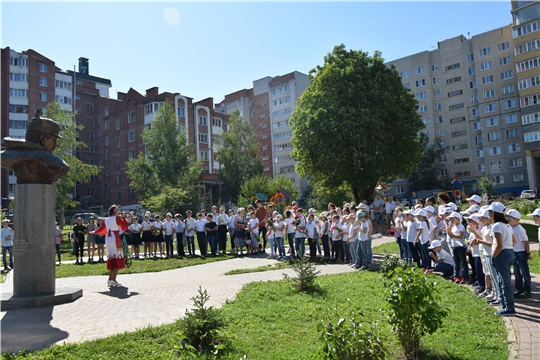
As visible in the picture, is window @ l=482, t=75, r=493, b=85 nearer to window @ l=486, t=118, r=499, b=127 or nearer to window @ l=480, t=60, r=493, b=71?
window @ l=480, t=60, r=493, b=71

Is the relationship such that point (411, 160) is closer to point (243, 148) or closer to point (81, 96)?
point (243, 148)

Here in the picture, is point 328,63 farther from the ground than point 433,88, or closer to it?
closer to it

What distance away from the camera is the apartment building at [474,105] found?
206 ft

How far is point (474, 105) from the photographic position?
222 feet

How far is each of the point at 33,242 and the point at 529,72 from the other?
6334cm

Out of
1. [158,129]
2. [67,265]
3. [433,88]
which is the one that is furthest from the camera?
[433,88]

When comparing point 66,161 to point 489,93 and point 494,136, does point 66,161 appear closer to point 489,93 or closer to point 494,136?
point 494,136

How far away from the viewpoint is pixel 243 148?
219ft

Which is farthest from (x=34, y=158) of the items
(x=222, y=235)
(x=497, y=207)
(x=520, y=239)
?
(x=222, y=235)

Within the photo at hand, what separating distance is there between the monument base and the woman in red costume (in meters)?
1.57

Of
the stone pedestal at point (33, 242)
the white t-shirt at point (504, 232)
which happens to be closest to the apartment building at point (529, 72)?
the white t-shirt at point (504, 232)

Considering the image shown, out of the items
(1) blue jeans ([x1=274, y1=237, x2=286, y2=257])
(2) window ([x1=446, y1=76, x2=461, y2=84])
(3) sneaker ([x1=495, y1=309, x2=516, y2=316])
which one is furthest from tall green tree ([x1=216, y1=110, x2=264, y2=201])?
(3) sneaker ([x1=495, y1=309, x2=516, y2=316])

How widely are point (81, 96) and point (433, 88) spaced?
207ft

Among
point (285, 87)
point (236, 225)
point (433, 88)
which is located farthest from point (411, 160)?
point (285, 87)
